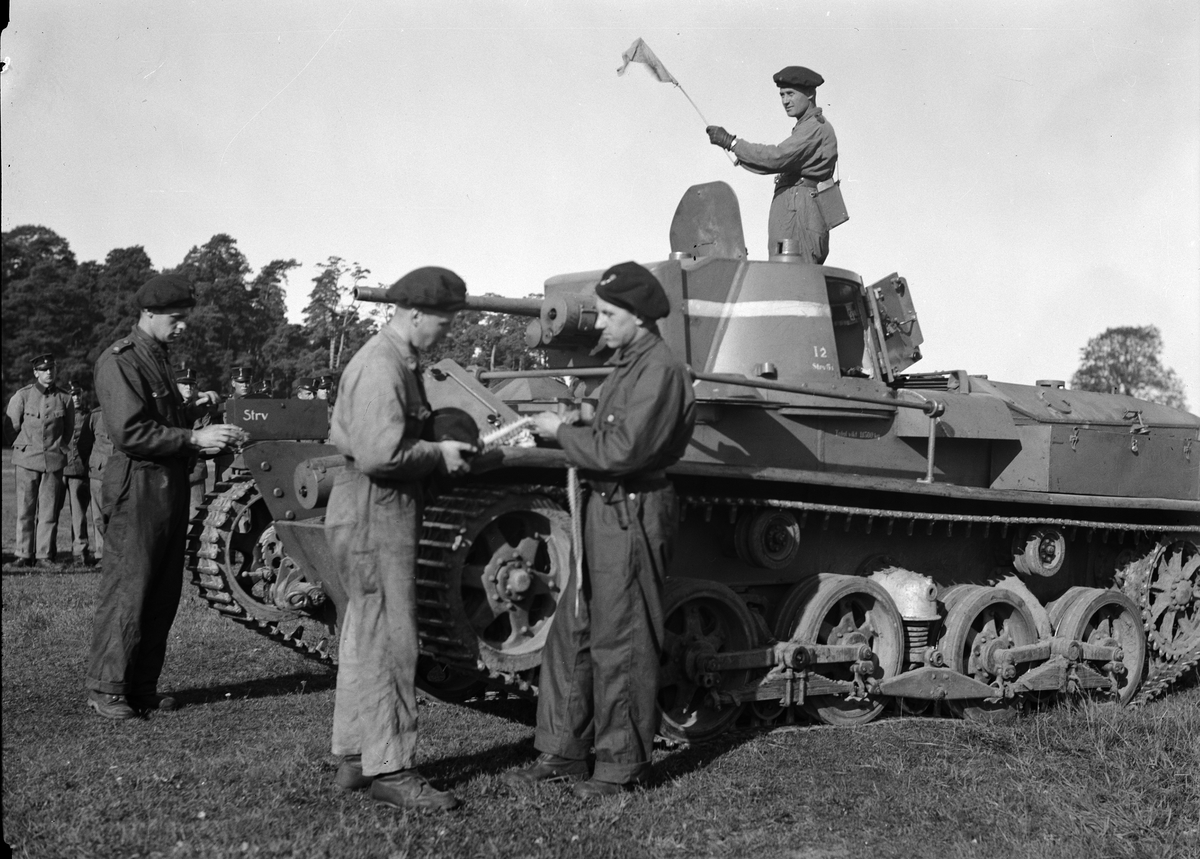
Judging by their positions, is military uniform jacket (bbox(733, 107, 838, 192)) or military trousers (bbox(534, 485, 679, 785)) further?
military uniform jacket (bbox(733, 107, 838, 192))

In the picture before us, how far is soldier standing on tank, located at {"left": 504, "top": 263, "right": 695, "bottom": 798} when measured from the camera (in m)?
5.80

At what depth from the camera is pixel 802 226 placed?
9.20 metres

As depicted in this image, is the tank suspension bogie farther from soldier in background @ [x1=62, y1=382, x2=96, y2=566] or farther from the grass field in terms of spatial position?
soldier in background @ [x1=62, y1=382, x2=96, y2=566]

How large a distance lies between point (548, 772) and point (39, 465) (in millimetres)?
11045

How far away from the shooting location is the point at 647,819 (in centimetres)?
554

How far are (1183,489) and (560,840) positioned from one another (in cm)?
664

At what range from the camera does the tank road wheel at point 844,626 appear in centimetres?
778

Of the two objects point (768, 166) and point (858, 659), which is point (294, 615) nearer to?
point (858, 659)

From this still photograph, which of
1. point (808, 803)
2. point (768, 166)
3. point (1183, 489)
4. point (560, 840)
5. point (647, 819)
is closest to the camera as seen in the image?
point (560, 840)

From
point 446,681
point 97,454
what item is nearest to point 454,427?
point 446,681

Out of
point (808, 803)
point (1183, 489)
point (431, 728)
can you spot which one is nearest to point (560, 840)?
point (808, 803)

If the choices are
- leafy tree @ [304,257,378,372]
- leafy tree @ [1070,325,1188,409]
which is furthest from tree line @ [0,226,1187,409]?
leafy tree @ [1070,325,1188,409]

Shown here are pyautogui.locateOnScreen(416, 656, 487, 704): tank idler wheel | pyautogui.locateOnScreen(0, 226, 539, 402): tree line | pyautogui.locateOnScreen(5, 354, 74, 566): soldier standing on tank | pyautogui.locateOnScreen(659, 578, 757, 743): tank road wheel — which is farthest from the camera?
pyautogui.locateOnScreen(0, 226, 539, 402): tree line

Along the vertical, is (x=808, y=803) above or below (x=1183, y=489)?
below
